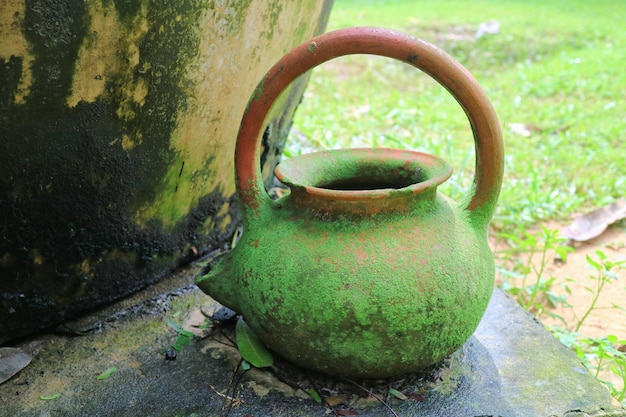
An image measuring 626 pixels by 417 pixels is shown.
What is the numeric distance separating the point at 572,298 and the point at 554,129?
200cm

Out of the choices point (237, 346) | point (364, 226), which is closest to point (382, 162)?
point (364, 226)

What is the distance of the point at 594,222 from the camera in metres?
3.15

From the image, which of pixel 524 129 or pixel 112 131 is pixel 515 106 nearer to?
pixel 524 129

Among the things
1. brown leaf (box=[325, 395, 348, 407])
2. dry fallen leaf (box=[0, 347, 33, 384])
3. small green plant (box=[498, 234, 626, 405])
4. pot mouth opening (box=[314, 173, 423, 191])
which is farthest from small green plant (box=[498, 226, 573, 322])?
dry fallen leaf (box=[0, 347, 33, 384])

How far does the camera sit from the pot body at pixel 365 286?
1460 millimetres

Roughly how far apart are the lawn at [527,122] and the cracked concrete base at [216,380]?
0.39 meters

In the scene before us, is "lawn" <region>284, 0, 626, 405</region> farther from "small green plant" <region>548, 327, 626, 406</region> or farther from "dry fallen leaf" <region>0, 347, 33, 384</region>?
"dry fallen leaf" <region>0, 347, 33, 384</region>

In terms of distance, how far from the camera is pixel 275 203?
168 centimetres

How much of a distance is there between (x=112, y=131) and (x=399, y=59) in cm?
77

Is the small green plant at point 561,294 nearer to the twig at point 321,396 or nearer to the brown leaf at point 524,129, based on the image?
the twig at point 321,396

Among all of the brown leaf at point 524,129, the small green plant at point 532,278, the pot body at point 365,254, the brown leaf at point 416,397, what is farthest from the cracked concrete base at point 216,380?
the brown leaf at point 524,129

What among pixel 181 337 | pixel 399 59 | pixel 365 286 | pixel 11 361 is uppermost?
pixel 399 59

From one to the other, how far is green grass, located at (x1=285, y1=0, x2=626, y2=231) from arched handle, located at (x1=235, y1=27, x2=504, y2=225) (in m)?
1.47

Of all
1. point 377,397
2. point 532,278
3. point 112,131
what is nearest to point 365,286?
point 377,397
